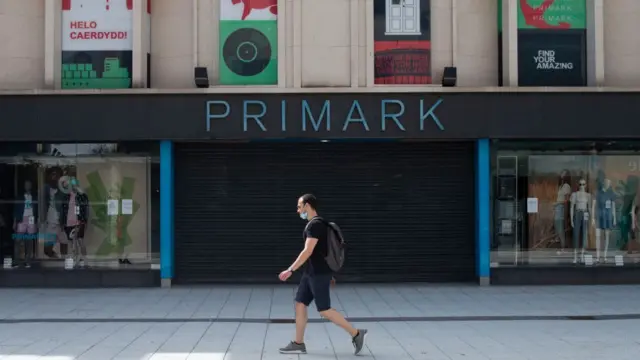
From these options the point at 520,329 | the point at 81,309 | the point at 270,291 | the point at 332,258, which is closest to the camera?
the point at 332,258

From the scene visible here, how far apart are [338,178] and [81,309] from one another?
19.2 ft

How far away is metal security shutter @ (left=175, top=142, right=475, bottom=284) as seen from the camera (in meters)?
16.6

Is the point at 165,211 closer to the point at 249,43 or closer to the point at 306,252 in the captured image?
the point at 249,43

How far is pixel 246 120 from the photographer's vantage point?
15.8 metres

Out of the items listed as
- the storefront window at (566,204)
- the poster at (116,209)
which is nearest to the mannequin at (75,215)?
the poster at (116,209)

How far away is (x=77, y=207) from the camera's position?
1655cm

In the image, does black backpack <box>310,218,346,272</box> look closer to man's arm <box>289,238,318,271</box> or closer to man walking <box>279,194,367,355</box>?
man walking <box>279,194,367,355</box>

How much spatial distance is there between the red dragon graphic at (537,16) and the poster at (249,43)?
502cm

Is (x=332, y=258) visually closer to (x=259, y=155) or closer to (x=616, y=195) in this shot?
(x=259, y=155)

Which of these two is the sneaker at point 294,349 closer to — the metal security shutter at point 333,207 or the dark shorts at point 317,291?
the dark shorts at point 317,291

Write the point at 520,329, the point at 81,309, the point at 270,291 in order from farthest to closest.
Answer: the point at 270,291 → the point at 81,309 → the point at 520,329

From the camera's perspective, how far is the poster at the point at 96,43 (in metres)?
16.2

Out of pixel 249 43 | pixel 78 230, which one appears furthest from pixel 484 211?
pixel 78 230

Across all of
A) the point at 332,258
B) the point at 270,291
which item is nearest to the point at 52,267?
the point at 270,291
